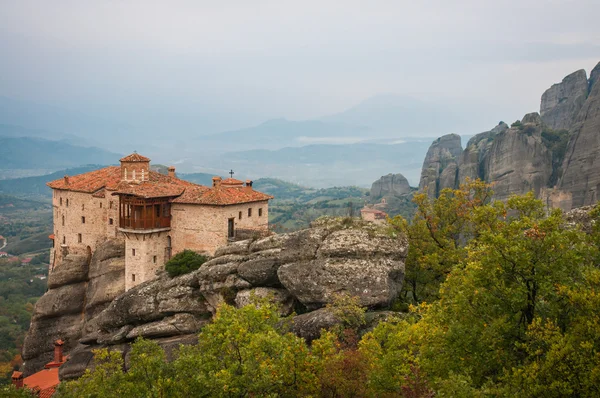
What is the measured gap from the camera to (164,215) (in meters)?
43.4

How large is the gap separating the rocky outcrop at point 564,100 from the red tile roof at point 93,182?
321 ft

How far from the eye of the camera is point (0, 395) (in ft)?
65.2

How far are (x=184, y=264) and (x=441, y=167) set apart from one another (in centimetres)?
12140

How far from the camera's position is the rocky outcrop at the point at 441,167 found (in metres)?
128

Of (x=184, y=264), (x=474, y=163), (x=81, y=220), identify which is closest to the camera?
(x=184, y=264)

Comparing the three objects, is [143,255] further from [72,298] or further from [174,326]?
[72,298]

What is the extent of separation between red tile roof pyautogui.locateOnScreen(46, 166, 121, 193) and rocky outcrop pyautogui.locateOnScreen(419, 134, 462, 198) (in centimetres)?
6302

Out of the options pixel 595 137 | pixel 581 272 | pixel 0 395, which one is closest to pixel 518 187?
pixel 595 137

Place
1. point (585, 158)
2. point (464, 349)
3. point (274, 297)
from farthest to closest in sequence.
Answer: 1. point (585, 158)
2. point (274, 297)
3. point (464, 349)

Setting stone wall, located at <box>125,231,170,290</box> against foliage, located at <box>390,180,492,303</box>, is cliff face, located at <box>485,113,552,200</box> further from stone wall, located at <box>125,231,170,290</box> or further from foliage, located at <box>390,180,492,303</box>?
stone wall, located at <box>125,231,170,290</box>

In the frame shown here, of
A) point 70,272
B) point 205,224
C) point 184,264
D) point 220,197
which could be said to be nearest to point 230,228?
point 205,224

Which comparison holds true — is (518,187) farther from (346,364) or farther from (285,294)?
(346,364)

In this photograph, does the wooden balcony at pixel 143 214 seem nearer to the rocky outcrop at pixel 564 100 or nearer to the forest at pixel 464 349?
the forest at pixel 464 349

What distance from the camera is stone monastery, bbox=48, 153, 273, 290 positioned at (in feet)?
138
